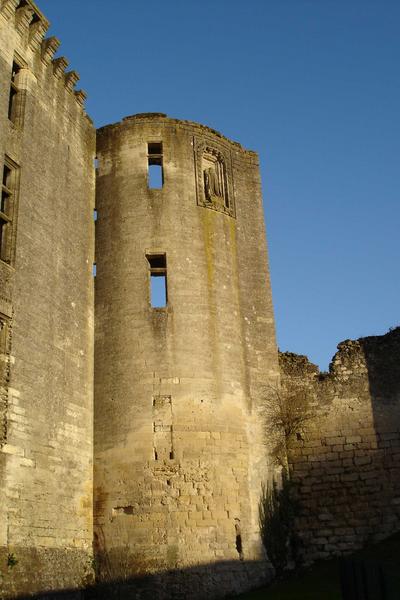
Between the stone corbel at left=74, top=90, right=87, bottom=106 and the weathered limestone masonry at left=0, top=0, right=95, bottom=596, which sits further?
the stone corbel at left=74, top=90, right=87, bottom=106

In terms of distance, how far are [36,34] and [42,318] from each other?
677cm

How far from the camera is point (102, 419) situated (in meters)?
16.3

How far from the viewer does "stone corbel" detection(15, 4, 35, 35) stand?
16.2 metres

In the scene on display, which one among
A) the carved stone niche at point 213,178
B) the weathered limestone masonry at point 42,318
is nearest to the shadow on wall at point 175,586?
the weathered limestone masonry at point 42,318

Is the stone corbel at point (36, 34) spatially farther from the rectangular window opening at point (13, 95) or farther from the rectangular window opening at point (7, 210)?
the rectangular window opening at point (7, 210)

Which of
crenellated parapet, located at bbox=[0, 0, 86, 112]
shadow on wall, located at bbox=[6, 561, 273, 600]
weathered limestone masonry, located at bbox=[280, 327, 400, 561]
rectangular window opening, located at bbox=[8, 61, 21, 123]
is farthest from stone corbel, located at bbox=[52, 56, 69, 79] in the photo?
shadow on wall, located at bbox=[6, 561, 273, 600]

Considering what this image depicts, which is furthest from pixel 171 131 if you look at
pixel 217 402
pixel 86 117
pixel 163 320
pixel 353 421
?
pixel 353 421

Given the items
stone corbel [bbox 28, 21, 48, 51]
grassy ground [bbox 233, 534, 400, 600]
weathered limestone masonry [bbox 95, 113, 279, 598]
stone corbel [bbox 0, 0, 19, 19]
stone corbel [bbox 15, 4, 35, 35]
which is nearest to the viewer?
grassy ground [bbox 233, 534, 400, 600]

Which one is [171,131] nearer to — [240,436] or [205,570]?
[240,436]

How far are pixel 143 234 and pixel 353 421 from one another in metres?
6.87

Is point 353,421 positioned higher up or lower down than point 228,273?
lower down

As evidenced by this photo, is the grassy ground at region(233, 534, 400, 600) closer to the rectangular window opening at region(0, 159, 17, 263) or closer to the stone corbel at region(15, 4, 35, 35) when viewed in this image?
the rectangular window opening at region(0, 159, 17, 263)

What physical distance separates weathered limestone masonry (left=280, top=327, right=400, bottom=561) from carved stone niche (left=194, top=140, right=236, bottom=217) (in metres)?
4.31

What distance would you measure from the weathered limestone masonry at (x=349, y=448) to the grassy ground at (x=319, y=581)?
16.1 inches
